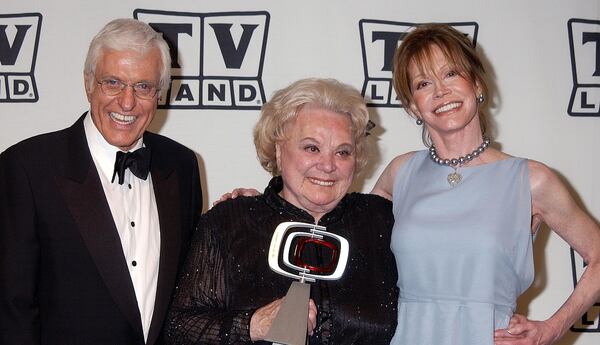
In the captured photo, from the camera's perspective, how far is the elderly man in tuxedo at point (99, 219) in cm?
175

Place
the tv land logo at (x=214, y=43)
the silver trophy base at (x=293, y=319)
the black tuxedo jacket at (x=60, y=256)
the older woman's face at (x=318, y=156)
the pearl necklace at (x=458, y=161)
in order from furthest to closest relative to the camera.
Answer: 1. the tv land logo at (x=214, y=43)
2. the pearl necklace at (x=458, y=161)
3. the older woman's face at (x=318, y=156)
4. the black tuxedo jacket at (x=60, y=256)
5. the silver trophy base at (x=293, y=319)

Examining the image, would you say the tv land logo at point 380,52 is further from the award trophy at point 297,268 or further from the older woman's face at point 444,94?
the award trophy at point 297,268

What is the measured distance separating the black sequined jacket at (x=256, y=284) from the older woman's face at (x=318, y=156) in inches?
2.8

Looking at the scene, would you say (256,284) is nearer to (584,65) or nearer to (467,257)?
(467,257)

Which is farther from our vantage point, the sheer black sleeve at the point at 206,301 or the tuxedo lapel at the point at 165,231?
the tuxedo lapel at the point at 165,231

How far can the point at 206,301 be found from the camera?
1.83 metres

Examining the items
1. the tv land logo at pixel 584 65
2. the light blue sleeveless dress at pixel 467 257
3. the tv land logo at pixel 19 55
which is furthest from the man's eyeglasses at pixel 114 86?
the tv land logo at pixel 584 65

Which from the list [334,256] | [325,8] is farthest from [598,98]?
[334,256]

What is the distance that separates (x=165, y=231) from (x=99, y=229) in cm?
19

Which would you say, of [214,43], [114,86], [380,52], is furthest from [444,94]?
[214,43]

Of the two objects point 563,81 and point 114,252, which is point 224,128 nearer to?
point 114,252

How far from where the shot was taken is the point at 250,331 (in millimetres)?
1729

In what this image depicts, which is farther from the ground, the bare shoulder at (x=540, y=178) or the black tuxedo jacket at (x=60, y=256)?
the bare shoulder at (x=540, y=178)

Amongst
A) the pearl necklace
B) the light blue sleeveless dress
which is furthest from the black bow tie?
the pearl necklace
